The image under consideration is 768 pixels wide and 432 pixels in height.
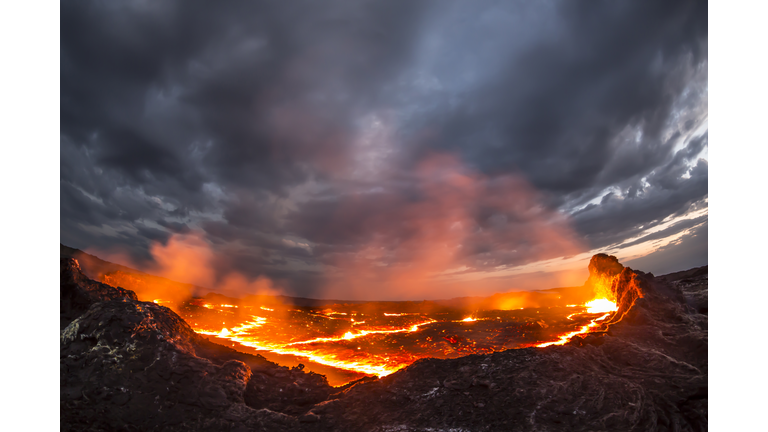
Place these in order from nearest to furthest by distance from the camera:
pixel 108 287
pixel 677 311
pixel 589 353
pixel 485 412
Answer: pixel 485 412, pixel 589 353, pixel 108 287, pixel 677 311

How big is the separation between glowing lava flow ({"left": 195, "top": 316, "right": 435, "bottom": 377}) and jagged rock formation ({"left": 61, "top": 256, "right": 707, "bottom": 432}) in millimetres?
2797

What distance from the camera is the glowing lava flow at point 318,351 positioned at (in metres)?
10.8

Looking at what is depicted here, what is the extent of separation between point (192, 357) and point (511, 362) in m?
9.11

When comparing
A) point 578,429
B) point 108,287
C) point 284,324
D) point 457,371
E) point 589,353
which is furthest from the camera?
point 284,324

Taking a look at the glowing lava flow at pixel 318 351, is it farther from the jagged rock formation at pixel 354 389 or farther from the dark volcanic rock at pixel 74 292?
the dark volcanic rock at pixel 74 292

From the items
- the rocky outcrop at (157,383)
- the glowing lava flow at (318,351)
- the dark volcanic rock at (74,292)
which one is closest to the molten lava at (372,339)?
the glowing lava flow at (318,351)

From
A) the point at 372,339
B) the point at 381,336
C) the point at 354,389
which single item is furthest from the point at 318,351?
the point at 354,389

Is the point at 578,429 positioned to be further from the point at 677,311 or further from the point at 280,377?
the point at 677,311

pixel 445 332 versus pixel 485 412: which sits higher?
pixel 485 412

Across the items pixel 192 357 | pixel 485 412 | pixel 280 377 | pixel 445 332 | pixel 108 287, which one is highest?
pixel 108 287

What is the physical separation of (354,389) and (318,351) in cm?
649

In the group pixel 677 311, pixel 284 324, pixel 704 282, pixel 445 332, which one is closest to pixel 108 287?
pixel 284 324

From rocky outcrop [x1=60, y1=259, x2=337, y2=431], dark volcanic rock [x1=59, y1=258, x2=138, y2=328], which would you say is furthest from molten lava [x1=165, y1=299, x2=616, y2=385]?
dark volcanic rock [x1=59, y1=258, x2=138, y2=328]

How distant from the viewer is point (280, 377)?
8.38 metres
